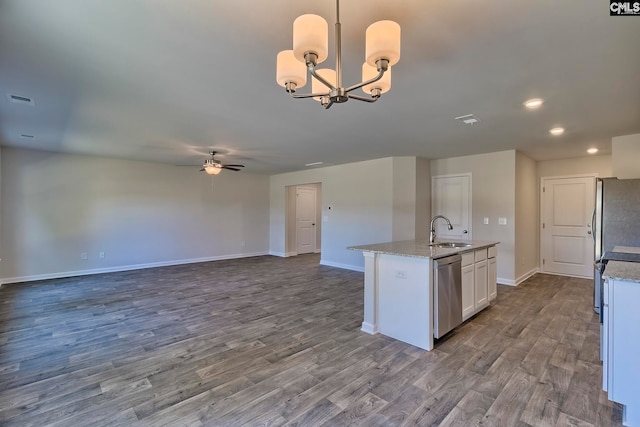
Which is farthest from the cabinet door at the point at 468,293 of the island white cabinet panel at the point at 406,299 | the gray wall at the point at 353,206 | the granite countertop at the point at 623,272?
the gray wall at the point at 353,206

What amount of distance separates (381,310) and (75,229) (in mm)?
6150

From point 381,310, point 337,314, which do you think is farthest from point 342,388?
point 337,314

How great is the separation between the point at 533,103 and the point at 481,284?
7.03ft

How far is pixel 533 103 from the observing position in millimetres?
3012

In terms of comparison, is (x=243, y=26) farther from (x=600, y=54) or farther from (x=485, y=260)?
(x=485, y=260)

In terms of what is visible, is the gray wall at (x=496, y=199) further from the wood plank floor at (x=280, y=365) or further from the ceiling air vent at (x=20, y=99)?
the ceiling air vent at (x=20, y=99)

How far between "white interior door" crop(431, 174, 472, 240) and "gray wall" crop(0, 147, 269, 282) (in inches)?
197

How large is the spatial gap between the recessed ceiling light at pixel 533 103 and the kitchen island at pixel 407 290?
160 cm

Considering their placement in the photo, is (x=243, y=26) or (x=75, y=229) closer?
A: (x=243, y=26)

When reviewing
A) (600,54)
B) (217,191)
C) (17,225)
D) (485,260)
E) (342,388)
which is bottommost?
(342,388)

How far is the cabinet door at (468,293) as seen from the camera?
339 cm

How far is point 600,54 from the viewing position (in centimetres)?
210

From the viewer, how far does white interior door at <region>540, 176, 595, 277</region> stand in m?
5.70

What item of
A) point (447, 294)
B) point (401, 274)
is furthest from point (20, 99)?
point (447, 294)
